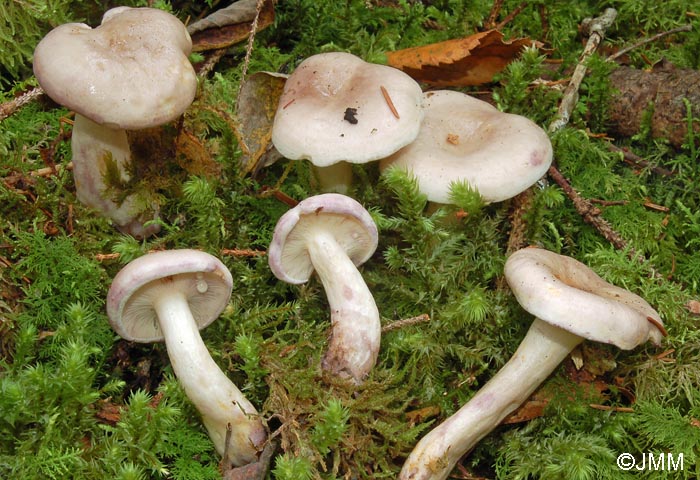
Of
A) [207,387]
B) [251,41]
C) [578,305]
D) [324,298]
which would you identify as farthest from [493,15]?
[207,387]

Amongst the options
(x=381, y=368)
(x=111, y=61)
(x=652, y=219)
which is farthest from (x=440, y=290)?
(x=111, y=61)

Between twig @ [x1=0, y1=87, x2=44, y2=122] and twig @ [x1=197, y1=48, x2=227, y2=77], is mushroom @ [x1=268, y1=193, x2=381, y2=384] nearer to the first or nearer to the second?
twig @ [x1=197, y1=48, x2=227, y2=77]

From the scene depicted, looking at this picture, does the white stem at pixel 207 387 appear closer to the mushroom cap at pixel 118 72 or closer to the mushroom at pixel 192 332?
the mushroom at pixel 192 332

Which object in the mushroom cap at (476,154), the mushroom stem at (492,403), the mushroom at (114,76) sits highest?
the mushroom at (114,76)

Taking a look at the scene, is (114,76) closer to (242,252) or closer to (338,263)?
(242,252)

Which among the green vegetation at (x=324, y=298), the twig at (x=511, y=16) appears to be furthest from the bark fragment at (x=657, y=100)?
the twig at (x=511, y=16)
